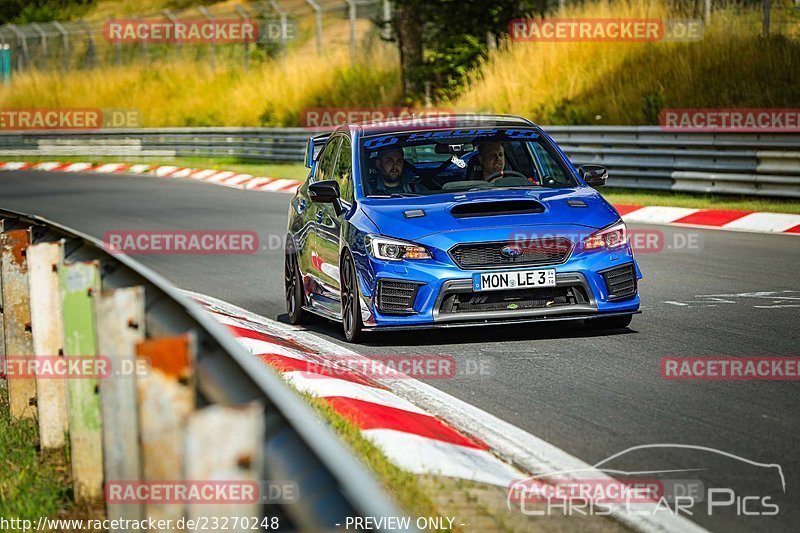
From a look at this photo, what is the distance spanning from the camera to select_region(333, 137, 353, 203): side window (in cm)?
1068

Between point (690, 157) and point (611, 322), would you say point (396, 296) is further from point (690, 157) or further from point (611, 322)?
point (690, 157)

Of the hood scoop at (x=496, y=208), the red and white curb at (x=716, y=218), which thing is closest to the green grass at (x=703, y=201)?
the red and white curb at (x=716, y=218)

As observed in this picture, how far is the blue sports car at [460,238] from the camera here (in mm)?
9523

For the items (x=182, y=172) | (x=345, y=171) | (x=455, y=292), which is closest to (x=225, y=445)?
(x=455, y=292)

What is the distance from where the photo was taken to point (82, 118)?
160 feet

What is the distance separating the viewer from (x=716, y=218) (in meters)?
18.5

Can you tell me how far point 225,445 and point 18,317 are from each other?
427 cm

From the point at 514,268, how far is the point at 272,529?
6.15 metres

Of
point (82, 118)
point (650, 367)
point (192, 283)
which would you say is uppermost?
point (650, 367)

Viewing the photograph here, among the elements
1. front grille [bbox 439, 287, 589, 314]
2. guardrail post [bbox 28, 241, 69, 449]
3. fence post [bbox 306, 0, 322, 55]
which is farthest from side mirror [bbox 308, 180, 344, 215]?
fence post [bbox 306, 0, 322, 55]

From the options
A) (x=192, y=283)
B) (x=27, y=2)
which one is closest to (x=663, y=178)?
(x=192, y=283)

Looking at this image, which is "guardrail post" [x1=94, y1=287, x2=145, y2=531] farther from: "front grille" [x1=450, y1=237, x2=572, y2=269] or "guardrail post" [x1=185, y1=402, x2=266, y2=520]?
"front grille" [x1=450, y1=237, x2=572, y2=269]

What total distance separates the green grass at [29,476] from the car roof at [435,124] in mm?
4749

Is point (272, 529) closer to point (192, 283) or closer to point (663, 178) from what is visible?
point (192, 283)
